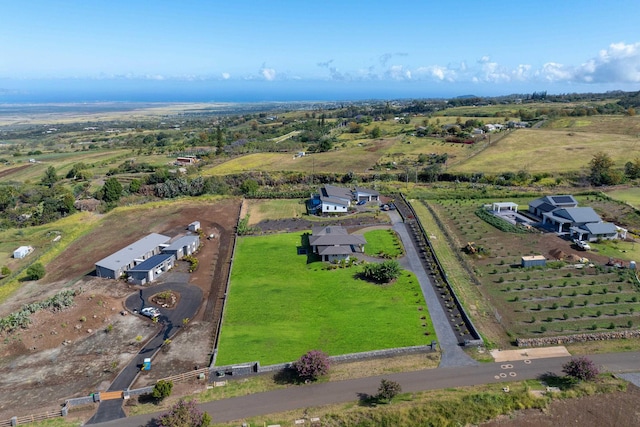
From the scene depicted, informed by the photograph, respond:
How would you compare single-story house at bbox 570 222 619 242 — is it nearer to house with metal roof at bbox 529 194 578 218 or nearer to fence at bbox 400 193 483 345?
house with metal roof at bbox 529 194 578 218

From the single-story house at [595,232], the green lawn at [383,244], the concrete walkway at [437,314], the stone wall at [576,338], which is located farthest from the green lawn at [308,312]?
the single-story house at [595,232]

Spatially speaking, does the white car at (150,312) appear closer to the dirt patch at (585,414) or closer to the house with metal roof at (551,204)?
the dirt patch at (585,414)

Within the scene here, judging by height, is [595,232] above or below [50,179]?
above

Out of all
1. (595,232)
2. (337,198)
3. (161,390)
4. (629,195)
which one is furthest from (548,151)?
(161,390)

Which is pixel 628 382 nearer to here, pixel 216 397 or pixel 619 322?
pixel 619 322

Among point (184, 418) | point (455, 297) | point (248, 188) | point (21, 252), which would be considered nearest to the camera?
point (184, 418)

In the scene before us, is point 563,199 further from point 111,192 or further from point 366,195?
point 111,192

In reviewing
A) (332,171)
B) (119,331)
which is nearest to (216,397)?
(119,331)
